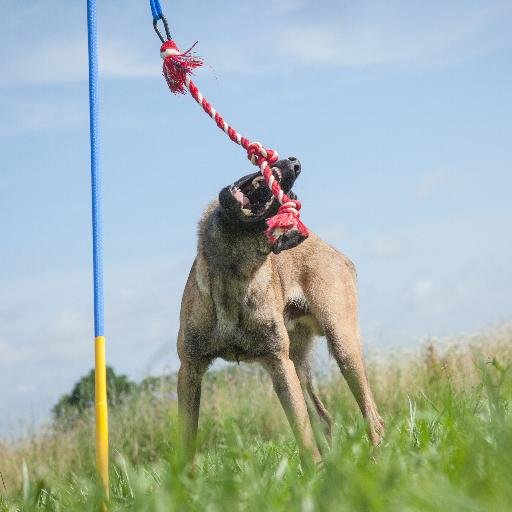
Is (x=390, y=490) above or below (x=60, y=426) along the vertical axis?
below

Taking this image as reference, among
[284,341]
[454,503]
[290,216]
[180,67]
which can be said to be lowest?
[454,503]

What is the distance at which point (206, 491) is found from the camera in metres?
2.90

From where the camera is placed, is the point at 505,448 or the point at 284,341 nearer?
the point at 505,448

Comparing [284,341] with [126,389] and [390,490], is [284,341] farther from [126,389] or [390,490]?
[126,389]

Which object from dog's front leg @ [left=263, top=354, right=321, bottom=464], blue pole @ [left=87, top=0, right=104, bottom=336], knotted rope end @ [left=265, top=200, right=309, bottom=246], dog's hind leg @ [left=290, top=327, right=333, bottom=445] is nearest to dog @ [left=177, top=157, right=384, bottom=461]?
dog's front leg @ [left=263, top=354, right=321, bottom=464]

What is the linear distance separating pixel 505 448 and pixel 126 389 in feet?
37.3

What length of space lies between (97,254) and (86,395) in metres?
9.16

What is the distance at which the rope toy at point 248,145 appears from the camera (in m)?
4.88

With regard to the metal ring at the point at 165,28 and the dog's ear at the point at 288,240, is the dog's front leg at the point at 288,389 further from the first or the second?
the metal ring at the point at 165,28

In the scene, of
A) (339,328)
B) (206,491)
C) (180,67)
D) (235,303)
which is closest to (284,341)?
(235,303)

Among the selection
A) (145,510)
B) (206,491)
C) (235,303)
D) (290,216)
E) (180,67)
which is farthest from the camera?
(235,303)

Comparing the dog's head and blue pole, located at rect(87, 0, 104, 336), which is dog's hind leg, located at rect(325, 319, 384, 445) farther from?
blue pole, located at rect(87, 0, 104, 336)

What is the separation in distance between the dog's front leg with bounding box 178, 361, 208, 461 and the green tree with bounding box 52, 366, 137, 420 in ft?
22.8

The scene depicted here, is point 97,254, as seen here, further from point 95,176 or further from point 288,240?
point 288,240
